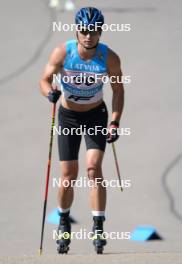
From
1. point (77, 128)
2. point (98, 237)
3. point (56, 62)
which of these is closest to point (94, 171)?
point (77, 128)

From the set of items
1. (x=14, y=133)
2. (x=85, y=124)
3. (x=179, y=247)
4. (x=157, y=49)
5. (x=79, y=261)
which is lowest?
(x=79, y=261)

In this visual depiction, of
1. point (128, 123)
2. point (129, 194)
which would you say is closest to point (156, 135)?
point (128, 123)

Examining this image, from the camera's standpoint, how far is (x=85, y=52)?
8.84 metres

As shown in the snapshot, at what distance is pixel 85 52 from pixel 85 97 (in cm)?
46

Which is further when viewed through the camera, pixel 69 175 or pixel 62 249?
pixel 62 249

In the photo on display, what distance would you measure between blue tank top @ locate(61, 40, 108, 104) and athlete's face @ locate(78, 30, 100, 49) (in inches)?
5.6

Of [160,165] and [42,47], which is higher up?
[42,47]

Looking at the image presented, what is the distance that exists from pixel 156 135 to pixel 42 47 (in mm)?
3605

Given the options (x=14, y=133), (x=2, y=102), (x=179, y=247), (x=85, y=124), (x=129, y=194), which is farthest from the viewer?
(x=2, y=102)

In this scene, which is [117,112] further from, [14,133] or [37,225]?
[14,133]

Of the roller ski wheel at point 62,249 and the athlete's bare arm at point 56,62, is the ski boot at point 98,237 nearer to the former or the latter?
the roller ski wheel at point 62,249

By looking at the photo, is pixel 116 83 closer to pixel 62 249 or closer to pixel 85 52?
pixel 85 52

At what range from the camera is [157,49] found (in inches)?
639

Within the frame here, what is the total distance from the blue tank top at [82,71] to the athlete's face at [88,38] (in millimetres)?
141
